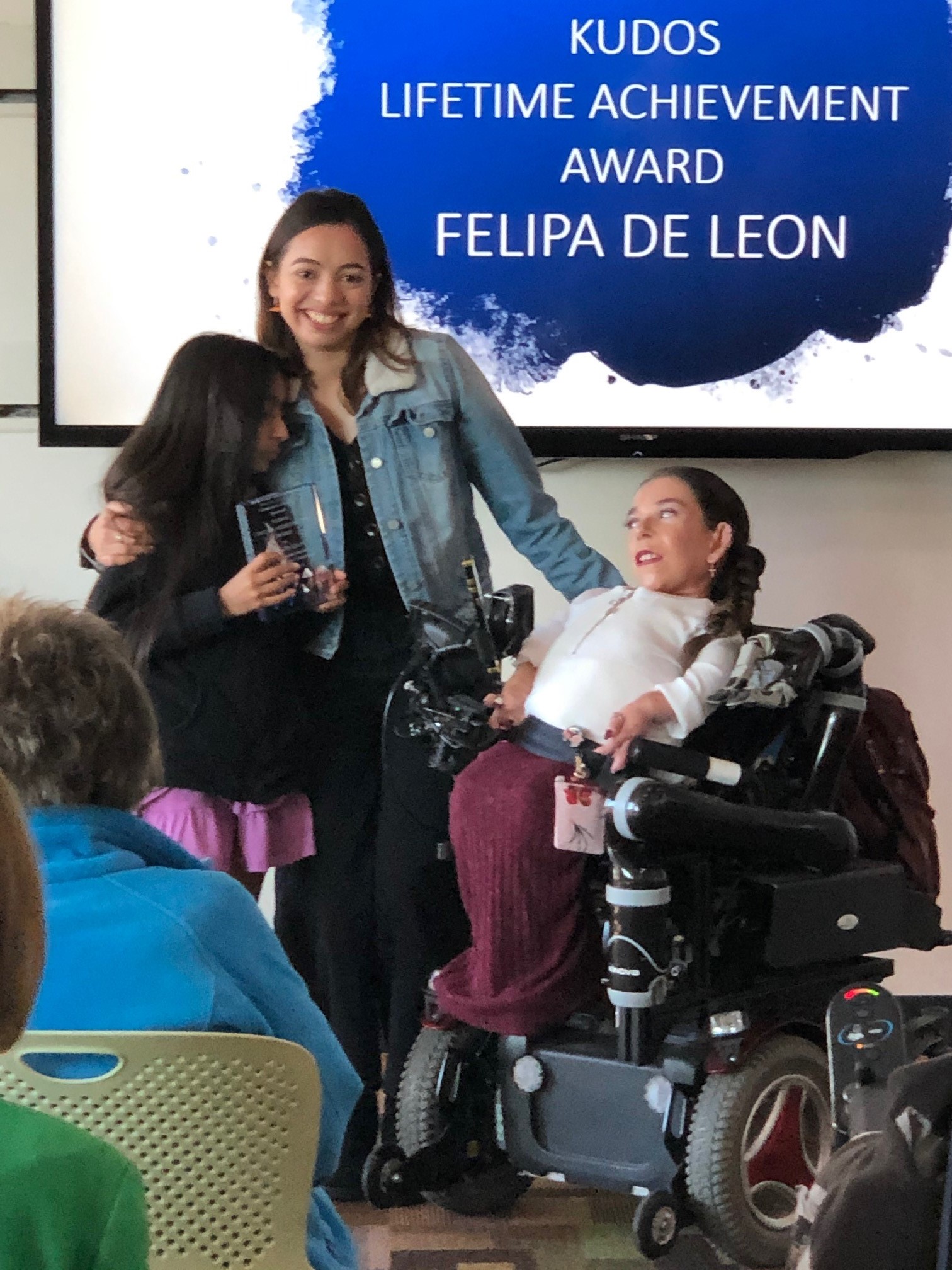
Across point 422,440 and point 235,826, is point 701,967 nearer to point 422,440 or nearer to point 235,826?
point 235,826

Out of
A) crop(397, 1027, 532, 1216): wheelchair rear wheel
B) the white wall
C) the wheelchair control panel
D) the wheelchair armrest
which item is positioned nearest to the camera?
the wheelchair control panel

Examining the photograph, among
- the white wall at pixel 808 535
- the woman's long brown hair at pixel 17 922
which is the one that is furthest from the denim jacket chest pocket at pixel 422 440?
the woman's long brown hair at pixel 17 922

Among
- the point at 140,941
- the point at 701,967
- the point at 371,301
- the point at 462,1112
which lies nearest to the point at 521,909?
the point at 701,967

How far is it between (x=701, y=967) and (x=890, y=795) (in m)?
0.42

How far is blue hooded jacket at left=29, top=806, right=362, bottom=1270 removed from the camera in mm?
1209

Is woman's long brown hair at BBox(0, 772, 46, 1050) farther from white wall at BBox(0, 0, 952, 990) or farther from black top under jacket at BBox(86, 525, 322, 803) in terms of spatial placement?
white wall at BBox(0, 0, 952, 990)

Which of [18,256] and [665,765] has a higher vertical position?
[18,256]

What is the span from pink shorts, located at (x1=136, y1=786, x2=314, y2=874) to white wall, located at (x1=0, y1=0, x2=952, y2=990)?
888 millimetres

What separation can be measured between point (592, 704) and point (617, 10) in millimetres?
1529

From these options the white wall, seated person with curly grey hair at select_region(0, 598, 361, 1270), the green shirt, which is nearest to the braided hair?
the white wall

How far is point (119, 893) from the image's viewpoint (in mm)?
1224

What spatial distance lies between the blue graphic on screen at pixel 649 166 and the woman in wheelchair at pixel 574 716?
0.82 meters

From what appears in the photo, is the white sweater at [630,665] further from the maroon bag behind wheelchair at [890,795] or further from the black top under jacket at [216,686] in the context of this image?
the black top under jacket at [216,686]

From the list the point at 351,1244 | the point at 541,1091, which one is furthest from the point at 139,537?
the point at 351,1244
